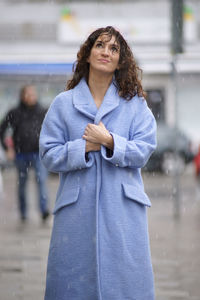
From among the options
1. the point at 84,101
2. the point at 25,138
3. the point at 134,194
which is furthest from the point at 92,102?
the point at 25,138

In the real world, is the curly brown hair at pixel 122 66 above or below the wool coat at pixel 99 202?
above

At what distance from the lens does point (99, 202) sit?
135 inches

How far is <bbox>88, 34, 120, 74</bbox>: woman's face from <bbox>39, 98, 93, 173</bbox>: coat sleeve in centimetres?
28

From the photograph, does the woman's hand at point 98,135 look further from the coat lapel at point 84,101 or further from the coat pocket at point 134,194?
the coat pocket at point 134,194

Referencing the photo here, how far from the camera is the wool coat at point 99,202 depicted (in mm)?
3383

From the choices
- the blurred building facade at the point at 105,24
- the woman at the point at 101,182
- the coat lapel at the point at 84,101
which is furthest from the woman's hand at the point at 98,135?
the blurred building facade at the point at 105,24

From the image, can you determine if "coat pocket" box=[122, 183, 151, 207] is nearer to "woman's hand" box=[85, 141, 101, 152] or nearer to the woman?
the woman

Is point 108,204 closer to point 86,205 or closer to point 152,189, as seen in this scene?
point 86,205

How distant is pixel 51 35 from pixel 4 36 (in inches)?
76.3

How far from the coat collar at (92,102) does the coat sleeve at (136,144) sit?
0.12m

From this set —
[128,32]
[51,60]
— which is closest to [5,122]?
[51,60]

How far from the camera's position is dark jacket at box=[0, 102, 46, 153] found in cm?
970

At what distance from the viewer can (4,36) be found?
27.2m

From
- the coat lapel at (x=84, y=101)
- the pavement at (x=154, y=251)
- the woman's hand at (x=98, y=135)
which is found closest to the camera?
the woman's hand at (x=98, y=135)
